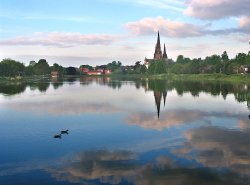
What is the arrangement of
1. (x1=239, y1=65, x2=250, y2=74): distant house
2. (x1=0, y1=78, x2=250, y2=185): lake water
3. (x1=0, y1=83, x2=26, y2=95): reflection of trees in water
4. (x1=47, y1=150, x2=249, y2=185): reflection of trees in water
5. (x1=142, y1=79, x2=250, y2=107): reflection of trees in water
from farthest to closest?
1. (x1=239, y1=65, x2=250, y2=74): distant house
2. (x1=0, y1=83, x2=26, y2=95): reflection of trees in water
3. (x1=142, y1=79, x2=250, y2=107): reflection of trees in water
4. (x1=0, y1=78, x2=250, y2=185): lake water
5. (x1=47, y1=150, x2=249, y2=185): reflection of trees in water

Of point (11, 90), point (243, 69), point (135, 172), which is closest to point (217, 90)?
point (11, 90)

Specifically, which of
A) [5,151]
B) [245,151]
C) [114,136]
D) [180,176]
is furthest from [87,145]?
[245,151]

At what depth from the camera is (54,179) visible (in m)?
21.2

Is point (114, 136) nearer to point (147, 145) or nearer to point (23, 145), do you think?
point (147, 145)

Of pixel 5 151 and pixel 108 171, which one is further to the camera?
pixel 5 151

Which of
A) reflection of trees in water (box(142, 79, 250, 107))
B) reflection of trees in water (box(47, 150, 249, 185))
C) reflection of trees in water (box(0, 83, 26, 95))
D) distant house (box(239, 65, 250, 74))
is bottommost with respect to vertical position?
reflection of trees in water (box(47, 150, 249, 185))

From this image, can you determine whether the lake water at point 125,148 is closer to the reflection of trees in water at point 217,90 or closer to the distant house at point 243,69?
the reflection of trees in water at point 217,90

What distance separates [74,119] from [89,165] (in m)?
20.7

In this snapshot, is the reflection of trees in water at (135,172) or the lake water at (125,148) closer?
the reflection of trees in water at (135,172)

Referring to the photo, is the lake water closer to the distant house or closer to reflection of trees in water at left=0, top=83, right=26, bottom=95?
reflection of trees in water at left=0, top=83, right=26, bottom=95

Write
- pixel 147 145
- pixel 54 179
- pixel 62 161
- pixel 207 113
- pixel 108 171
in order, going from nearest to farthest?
pixel 54 179
pixel 108 171
pixel 62 161
pixel 147 145
pixel 207 113

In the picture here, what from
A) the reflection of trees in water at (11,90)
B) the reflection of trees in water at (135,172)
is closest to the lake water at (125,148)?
the reflection of trees in water at (135,172)

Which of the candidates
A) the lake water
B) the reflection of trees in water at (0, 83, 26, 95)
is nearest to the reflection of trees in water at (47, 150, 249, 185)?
the lake water

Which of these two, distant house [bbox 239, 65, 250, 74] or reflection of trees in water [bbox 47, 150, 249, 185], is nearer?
reflection of trees in water [bbox 47, 150, 249, 185]
